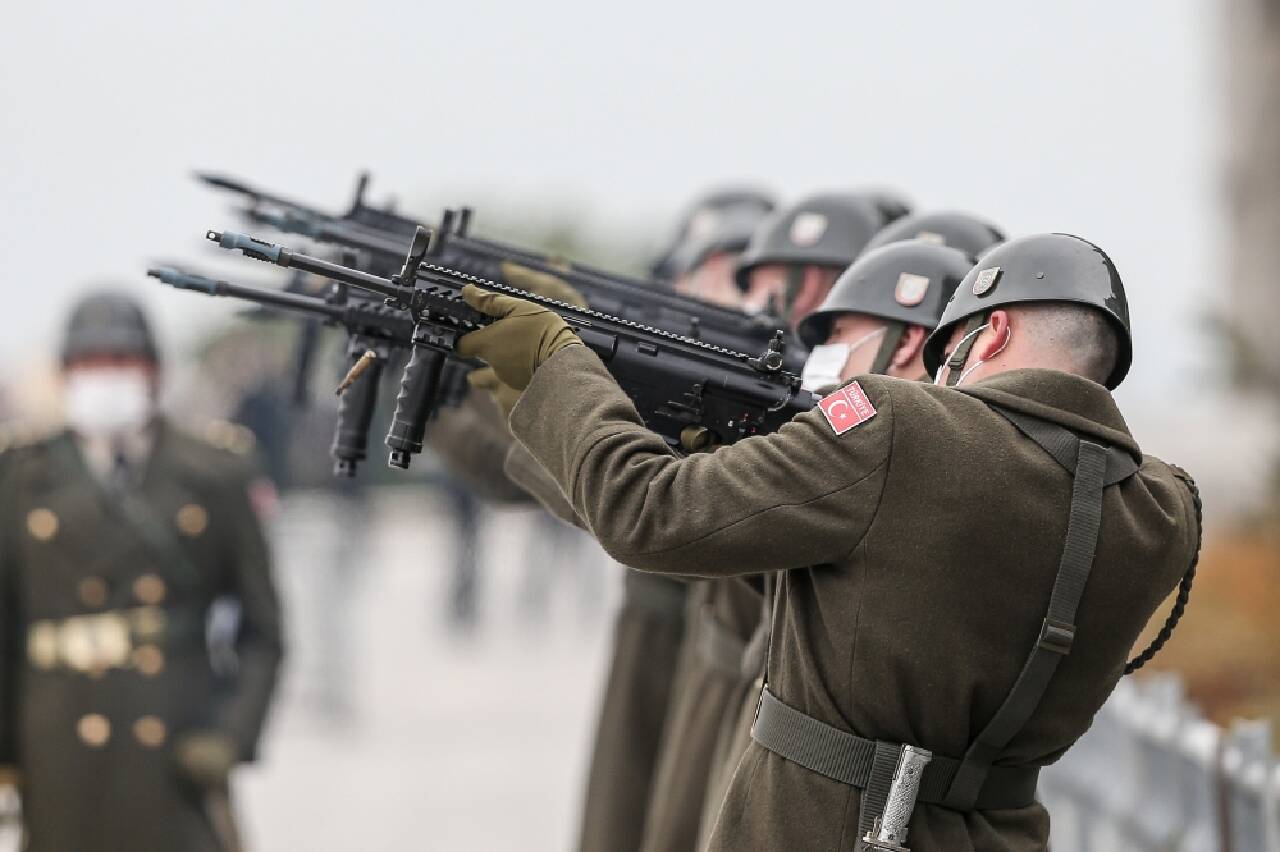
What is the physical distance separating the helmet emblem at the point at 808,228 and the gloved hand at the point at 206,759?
2.26 m

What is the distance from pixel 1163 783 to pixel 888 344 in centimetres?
150

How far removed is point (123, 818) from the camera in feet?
18.9

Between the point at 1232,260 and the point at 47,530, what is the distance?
726cm

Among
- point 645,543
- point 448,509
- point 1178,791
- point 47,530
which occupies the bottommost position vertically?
point 448,509

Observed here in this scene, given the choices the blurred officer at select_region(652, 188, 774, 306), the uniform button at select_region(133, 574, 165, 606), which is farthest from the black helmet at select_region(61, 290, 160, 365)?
the blurred officer at select_region(652, 188, 774, 306)

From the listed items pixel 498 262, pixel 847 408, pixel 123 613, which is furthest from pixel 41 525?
pixel 847 408

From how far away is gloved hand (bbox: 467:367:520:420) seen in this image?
3334mm

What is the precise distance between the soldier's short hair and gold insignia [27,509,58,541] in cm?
355

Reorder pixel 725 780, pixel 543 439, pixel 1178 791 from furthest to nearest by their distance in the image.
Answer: pixel 1178 791, pixel 725 780, pixel 543 439

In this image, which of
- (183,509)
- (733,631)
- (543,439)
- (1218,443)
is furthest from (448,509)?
(543,439)

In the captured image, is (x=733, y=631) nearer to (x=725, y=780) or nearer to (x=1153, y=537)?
(x=725, y=780)

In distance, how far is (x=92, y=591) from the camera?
588 cm

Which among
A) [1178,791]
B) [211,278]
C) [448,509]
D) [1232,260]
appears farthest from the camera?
[448,509]

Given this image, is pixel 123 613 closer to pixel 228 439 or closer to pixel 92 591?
pixel 92 591
